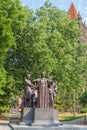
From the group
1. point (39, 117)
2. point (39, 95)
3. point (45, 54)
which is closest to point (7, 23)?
point (45, 54)

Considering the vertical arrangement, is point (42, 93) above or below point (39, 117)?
above

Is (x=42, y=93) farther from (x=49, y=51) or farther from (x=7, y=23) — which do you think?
(x=49, y=51)

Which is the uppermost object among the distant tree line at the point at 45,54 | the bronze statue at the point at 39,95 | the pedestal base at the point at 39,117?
the distant tree line at the point at 45,54

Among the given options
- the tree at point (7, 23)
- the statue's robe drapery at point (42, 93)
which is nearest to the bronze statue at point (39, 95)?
the statue's robe drapery at point (42, 93)

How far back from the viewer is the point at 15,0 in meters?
25.8

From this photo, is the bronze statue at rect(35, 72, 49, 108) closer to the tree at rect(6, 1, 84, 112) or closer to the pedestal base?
the pedestal base

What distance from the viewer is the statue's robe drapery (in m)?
16.4

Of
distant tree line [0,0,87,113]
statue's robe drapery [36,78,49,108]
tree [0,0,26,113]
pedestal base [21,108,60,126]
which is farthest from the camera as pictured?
distant tree line [0,0,87,113]

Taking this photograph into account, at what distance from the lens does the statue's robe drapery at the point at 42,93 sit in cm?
1644

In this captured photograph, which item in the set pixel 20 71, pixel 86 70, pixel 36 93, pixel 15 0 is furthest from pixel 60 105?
pixel 36 93

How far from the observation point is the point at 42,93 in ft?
54.5

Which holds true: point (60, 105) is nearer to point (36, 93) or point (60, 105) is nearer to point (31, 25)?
point (31, 25)

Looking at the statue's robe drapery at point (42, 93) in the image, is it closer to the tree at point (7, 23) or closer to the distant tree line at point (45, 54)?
the tree at point (7, 23)

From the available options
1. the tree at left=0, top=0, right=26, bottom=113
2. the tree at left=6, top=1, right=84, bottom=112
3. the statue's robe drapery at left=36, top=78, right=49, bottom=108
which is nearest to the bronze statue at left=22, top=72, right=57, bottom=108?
the statue's robe drapery at left=36, top=78, right=49, bottom=108
